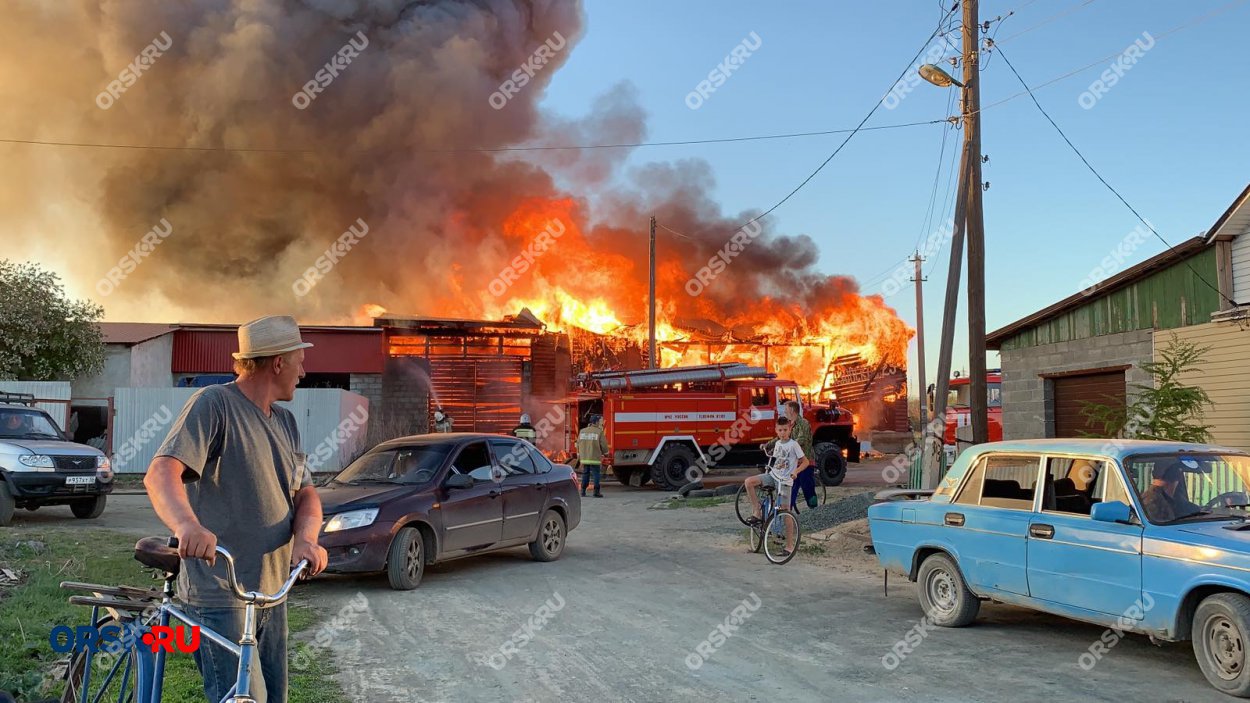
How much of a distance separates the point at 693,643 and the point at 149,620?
166 inches

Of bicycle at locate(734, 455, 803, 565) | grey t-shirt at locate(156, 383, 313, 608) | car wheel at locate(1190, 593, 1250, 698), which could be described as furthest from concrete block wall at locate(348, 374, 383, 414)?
grey t-shirt at locate(156, 383, 313, 608)

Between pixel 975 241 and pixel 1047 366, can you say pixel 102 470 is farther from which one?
pixel 1047 366

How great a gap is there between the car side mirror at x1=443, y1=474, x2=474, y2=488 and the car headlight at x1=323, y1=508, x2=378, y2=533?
986 millimetres

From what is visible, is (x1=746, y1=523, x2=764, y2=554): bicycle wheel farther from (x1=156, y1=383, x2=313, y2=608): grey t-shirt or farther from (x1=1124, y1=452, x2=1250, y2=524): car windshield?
(x1=156, y1=383, x2=313, y2=608): grey t-shirt

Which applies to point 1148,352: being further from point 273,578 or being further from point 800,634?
point 273,578

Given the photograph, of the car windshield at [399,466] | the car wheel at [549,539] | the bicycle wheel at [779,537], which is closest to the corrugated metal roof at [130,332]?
the car windshield at [399,466]

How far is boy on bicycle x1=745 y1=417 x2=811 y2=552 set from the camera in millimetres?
10797

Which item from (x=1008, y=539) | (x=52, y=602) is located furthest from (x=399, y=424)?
(x=1008, y=539)

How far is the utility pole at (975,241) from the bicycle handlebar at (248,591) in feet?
35.7

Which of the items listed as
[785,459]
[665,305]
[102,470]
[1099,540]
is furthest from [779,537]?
[665,305]

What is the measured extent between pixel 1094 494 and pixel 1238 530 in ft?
3.13

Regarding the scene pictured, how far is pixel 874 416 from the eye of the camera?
37.5 m

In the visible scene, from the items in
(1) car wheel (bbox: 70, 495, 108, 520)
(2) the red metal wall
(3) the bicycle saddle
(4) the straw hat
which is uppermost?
(2) the red metal wall

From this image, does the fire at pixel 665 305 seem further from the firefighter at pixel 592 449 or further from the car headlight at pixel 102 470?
the car headlight at pixel 102 470
